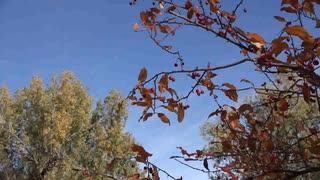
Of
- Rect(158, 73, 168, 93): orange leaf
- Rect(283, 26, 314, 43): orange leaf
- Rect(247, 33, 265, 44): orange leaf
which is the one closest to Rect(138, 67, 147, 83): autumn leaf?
Rect(158, 73, 168, 93): orange leaf

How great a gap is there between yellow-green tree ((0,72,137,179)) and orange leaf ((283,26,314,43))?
14.6m

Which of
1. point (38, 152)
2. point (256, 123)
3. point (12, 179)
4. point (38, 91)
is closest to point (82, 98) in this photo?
point (38, 91)

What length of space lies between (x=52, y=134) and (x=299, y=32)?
608 inches

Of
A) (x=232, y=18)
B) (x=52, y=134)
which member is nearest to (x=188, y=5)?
(x=232, y=18)

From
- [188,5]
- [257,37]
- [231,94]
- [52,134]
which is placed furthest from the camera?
[52,134]

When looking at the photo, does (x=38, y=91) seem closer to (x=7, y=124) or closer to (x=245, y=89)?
(x=7, y=124)

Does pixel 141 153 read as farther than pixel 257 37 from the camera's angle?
Yes

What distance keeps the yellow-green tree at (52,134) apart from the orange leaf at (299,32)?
1462 cm

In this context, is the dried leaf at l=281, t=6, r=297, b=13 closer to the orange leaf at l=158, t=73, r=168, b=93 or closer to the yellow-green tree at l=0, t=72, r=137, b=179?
the orange leaf at l=158, t=73, r=168, b=93

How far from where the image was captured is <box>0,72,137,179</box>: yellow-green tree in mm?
15719

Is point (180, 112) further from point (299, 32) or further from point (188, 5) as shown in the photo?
point (299, 32)

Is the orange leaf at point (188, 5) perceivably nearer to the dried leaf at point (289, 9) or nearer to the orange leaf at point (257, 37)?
the dried leaf at point (289, 9)

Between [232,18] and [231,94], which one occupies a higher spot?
[232,18]

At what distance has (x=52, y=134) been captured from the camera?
51.1ft
